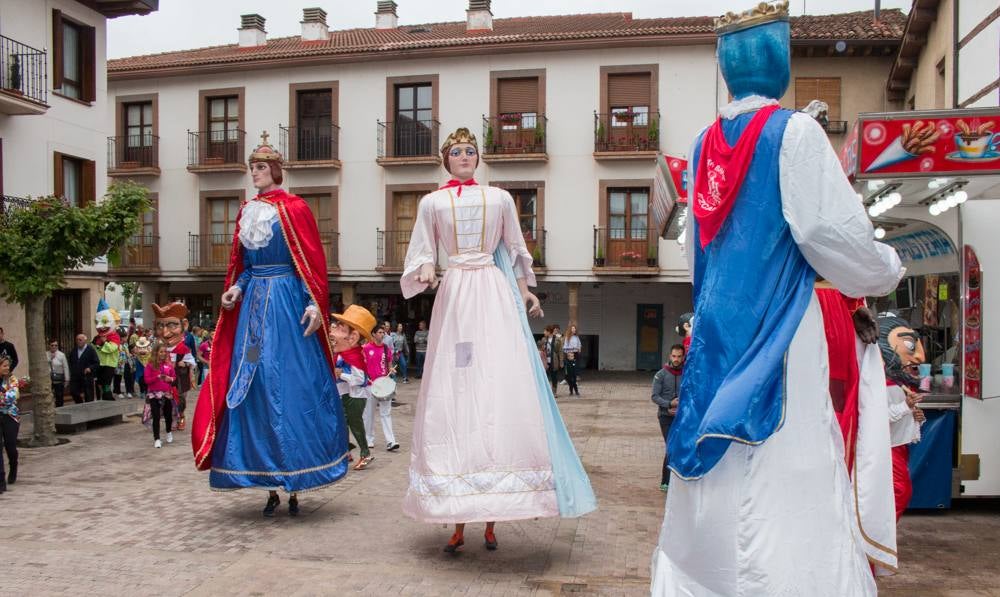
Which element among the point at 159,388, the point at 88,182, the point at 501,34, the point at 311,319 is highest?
the point at 501,34

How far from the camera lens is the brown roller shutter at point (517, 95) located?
25250 mm

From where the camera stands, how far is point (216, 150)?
2759 centimetres

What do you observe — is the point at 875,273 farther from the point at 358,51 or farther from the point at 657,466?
the point at 358,51

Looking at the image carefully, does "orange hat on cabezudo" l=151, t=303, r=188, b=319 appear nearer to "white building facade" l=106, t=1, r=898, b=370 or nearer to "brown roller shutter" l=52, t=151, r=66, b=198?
"brown roller shutter" l=52, t=151, r=66, b=198

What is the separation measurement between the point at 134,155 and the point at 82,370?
577 inches

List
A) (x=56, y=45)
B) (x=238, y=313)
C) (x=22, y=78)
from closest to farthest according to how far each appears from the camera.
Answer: (x=238, y=313)
(x=22, y=78)
(x=56, y=45)

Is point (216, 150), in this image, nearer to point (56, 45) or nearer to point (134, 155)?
point (134, 155)

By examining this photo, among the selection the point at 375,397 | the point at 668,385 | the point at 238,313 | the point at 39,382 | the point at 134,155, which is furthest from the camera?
the point at 134,155

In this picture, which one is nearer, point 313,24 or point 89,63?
point 89,63

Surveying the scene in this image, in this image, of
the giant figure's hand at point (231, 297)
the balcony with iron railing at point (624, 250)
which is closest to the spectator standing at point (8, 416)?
the giant figure's hand at point (231, 297)

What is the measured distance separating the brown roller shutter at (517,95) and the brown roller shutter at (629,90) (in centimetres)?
219

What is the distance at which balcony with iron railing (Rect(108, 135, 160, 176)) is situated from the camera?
28.0 meters

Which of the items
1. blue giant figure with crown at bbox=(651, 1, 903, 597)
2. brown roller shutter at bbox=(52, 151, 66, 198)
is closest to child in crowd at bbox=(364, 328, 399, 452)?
blue giant figure with crown at bbox=(651, 1, 903, 597)

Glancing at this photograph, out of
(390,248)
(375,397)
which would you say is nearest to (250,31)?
(390,248)
